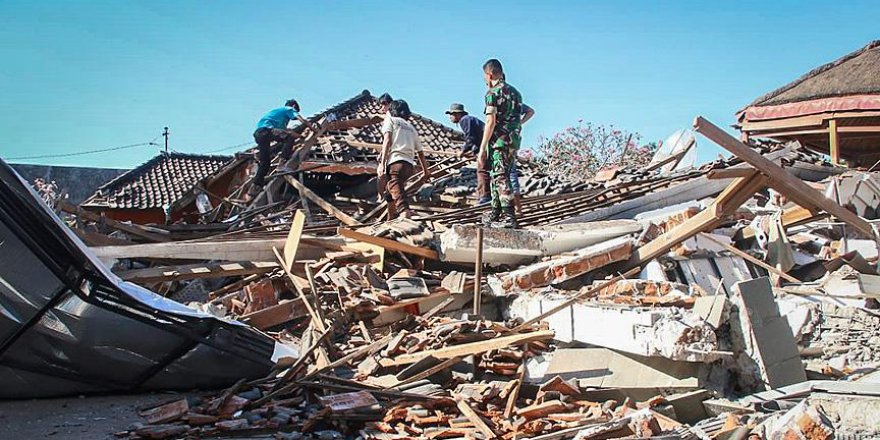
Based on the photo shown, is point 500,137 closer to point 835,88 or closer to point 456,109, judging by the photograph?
point 456,109

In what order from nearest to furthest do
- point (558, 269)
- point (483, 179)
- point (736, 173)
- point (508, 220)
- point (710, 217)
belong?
1. point (736, 173)
2. point (710, 217)
3. point (558, 269)
4. point (508, 220)
5. point (483, 179)

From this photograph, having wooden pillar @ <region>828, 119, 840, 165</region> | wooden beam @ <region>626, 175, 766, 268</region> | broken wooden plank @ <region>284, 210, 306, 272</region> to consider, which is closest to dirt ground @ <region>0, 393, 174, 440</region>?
broken wooden plank @ <region>284, 210, 306, 272</region>

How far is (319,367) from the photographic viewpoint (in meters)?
4.85

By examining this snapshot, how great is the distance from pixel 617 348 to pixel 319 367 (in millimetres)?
2032

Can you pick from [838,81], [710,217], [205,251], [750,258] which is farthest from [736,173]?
[838,81]

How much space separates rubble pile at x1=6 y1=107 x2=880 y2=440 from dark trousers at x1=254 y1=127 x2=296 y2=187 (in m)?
3.28

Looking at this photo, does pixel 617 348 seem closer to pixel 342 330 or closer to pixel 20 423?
pixel 342 330

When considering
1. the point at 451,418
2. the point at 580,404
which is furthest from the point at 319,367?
the point at 580,404

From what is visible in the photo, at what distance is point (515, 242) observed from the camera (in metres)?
6.61

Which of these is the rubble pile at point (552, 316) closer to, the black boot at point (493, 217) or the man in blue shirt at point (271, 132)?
the black boot at point (493, 217)

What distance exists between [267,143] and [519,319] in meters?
7.35

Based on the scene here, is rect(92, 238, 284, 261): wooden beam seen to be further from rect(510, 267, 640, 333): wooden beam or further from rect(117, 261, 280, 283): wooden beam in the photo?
rect(510, 267, 640, 333): wooden beam

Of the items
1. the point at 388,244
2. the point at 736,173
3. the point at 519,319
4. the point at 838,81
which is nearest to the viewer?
the point at 519,319

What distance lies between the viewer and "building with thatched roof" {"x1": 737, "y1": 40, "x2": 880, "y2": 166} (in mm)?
12656
